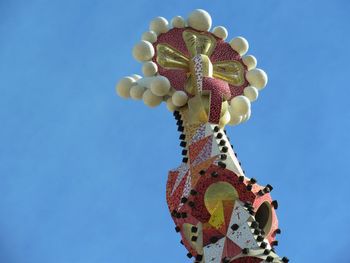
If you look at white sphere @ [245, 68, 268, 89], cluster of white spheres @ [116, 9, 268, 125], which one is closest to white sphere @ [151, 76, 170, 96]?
cluster of white spheres @ [116, 9, 268, 125]

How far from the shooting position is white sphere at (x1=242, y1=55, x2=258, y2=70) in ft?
45.0

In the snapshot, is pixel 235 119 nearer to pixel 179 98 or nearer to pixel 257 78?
pixel 257 78

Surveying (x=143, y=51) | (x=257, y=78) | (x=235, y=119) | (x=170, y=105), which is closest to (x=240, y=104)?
(x=235, y=119)

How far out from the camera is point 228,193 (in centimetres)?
1114

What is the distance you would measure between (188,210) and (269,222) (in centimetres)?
114

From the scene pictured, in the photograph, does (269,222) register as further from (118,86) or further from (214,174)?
(118,86)

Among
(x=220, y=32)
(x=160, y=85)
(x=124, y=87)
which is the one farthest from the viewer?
(x=220, y=32)

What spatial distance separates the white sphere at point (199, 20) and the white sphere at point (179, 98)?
1.64 m

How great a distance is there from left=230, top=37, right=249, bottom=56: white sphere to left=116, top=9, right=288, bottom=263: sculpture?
2 centimetres

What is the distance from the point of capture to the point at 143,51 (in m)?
12.9

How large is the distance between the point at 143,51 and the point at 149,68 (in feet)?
0.93

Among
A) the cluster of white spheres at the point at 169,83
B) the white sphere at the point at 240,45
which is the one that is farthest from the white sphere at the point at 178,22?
the white sphere at the point at 240,45

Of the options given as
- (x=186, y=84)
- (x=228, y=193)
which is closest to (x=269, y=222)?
(x=228, y=193)

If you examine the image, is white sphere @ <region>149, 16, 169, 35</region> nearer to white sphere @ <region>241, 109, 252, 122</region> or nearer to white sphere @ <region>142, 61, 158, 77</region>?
white sphere @ <region>142, 61, 158, 77</region>
